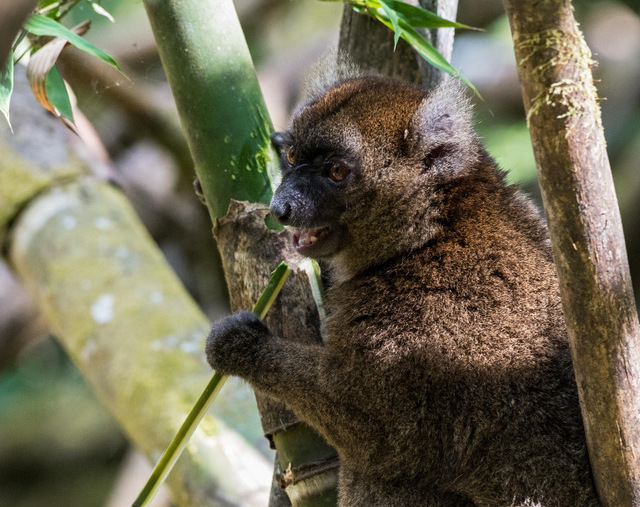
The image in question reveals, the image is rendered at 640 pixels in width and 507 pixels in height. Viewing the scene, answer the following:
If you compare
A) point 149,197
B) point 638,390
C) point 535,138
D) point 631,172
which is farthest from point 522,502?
point 149,197

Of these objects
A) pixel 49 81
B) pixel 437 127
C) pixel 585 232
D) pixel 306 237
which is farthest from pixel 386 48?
pixel 585 232

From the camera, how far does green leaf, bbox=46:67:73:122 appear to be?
303cm

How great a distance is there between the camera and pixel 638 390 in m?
2.45

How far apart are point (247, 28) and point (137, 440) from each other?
5294 mm

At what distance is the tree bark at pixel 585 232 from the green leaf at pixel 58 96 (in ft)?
6.15

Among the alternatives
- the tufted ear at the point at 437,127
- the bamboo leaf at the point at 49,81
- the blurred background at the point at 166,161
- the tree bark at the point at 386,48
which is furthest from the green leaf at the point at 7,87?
the blurred background at the point at 166,161

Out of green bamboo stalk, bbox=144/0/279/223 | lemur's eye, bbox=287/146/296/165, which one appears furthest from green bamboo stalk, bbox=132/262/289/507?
lemur's eye, bbox=287/146/296/165

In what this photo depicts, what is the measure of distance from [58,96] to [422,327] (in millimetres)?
1771

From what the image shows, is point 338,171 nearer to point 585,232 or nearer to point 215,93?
point 215,93

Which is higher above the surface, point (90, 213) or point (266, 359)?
point (90, 213)

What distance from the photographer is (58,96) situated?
306 cm

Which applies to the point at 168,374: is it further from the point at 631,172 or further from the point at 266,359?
the point at 631,172

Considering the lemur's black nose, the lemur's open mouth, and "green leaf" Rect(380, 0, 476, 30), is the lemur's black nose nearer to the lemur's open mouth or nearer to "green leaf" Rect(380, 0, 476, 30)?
the lemur's open mouth

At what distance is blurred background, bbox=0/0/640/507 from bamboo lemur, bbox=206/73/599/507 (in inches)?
148
